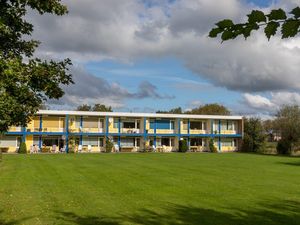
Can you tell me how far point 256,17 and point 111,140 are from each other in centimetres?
5574

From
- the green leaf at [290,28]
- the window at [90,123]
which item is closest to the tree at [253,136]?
the window at [90,123]

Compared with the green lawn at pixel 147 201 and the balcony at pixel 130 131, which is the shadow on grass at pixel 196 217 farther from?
the balcony at pixel 130 131

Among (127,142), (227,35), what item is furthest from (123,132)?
(227,35)

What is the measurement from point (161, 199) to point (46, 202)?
351 centimetres

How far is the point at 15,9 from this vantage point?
982cm

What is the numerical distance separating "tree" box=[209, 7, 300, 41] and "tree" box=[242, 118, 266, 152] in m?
59.7

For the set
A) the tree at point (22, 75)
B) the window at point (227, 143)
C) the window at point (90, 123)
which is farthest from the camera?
the window at point (227, 143)

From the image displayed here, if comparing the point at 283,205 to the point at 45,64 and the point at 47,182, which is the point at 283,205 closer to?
the point at 45,64

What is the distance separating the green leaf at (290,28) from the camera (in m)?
2.67

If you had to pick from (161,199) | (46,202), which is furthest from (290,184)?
(46,202)

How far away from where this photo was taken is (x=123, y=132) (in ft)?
193

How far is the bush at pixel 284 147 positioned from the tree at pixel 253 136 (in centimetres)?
546

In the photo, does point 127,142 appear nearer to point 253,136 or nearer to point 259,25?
point 253,136

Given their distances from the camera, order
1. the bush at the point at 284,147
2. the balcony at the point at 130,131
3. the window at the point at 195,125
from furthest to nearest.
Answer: the window at the point at 195,125
the balcony at the point at 130,131
the bush at the point at 284,147
